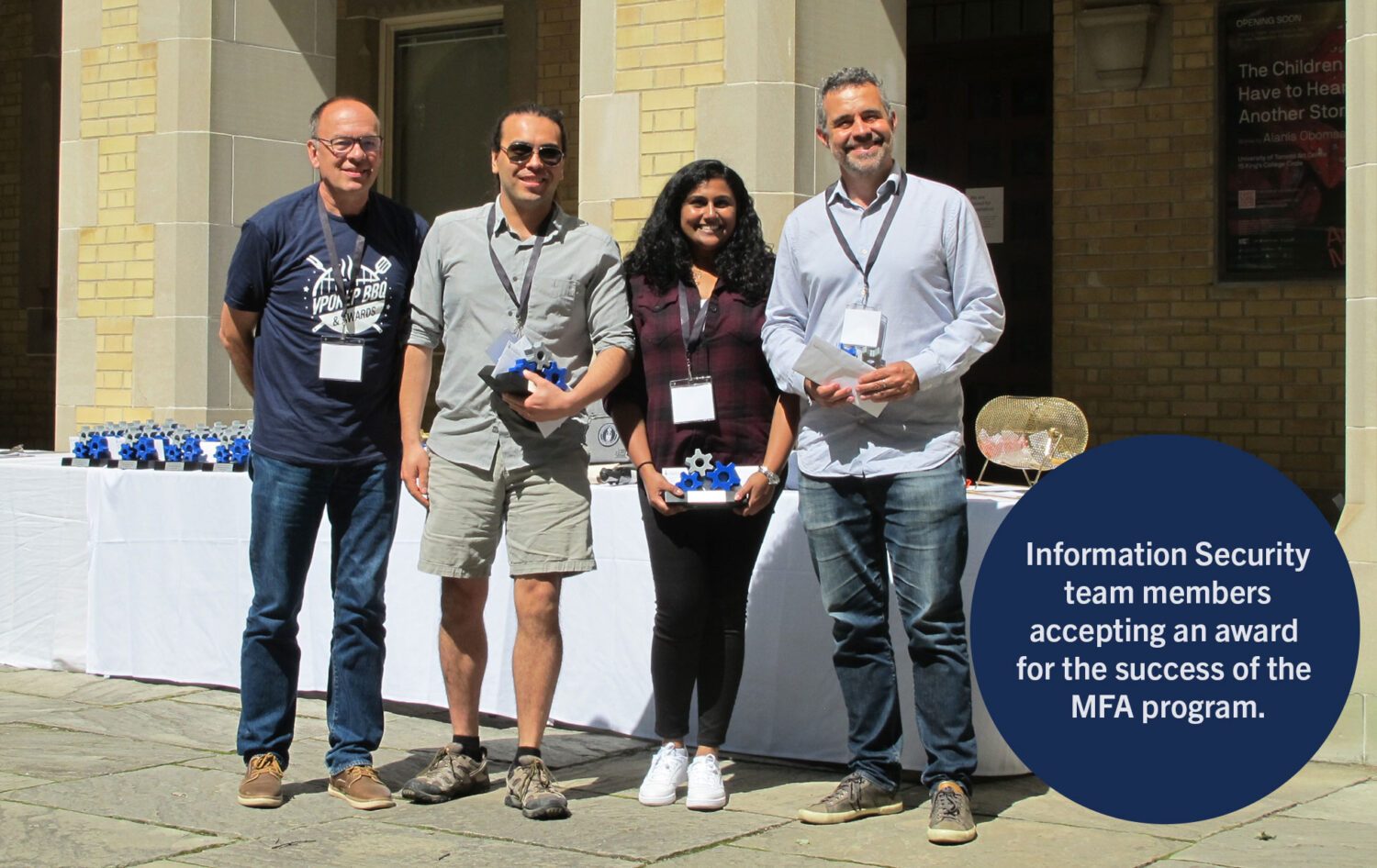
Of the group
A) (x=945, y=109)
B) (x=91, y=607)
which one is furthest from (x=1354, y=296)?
(x=945, y=109)

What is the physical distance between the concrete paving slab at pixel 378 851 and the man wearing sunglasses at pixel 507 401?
1.02 feet

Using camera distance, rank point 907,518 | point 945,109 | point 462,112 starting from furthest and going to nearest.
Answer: point 462,112 → point 945,109 → point 907,518

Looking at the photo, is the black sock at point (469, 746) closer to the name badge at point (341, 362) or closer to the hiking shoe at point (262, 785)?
the hiking shoe at point (262, 785)

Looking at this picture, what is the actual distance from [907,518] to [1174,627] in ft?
3.22

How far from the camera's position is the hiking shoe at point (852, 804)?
15.0ft

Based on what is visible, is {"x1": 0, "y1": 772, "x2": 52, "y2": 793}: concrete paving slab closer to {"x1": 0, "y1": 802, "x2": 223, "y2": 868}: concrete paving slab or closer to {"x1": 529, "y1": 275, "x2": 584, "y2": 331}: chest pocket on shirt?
{"x1": 0, "y1": 802, "x2": 223, "y2": 868}: concrete paving slab

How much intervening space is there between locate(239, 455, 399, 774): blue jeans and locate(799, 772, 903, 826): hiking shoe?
4.36 ft

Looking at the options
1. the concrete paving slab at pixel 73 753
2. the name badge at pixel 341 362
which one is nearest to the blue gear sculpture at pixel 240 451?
the concrete paving slab at pixel 73 753

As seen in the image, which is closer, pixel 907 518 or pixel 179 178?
pixel 907 518

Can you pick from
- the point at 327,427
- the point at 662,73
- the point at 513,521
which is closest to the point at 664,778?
the point at 513,521

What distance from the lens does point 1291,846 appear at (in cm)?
434

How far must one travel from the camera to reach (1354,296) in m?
5.44

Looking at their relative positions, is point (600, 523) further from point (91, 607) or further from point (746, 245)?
point (91, 607)

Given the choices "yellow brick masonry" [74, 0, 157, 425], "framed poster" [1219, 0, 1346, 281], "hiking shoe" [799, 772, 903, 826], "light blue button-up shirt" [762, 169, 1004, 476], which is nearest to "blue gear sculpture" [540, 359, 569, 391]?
"light blue button-up shirt" [762, 169, 1004, 476]
